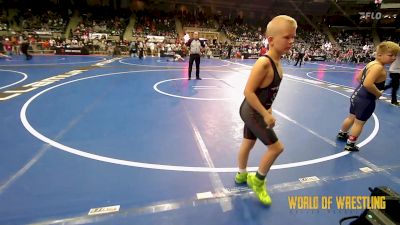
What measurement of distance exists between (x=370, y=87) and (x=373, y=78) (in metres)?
0.13

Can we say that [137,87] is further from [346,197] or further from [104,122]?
[346,197]

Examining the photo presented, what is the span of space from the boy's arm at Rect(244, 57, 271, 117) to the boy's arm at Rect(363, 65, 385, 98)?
2151 millimetres

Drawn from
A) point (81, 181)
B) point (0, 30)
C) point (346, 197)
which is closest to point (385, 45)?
point (346, 197)

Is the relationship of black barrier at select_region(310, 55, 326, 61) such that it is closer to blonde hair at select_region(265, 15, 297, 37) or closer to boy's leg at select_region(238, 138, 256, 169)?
boy's leg at select_region(238, 138, 256, 169)

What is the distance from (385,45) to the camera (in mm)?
3723

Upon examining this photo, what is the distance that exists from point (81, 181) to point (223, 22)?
3680 centimetres

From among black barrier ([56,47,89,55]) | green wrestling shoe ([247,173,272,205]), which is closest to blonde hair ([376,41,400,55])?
green wrestling shoe ([247,173,272,205])

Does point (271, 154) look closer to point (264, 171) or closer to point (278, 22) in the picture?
point (264, 171)

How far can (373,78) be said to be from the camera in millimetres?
3734

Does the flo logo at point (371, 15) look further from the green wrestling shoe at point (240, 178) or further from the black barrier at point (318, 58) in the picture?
the green wrestling shoe at point (240, 178)

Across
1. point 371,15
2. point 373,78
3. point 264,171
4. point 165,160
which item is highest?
point 371,15

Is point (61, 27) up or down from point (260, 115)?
up

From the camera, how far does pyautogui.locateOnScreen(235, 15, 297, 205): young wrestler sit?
2389 millimetres

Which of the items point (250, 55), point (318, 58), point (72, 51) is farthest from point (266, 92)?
point (318, 58)
